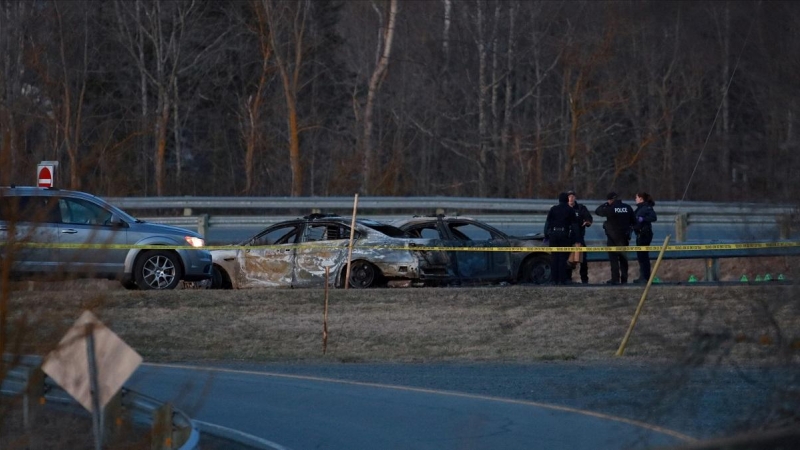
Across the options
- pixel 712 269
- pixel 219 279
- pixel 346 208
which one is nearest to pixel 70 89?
pixel 346 208

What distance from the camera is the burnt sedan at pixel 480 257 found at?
20.0m

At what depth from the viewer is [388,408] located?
11.3 m

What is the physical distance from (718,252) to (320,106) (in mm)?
25060

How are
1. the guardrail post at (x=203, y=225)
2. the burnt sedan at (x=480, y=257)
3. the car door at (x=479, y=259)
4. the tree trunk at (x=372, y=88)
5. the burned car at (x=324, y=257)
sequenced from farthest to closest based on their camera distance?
the tree trunk at (x=372, y=88), the guardrail post at (x=203, y=225), the car door at (x=479, y=259), the burnt sedan at (x=480, y=257), the burned car at (x=324, y=257)

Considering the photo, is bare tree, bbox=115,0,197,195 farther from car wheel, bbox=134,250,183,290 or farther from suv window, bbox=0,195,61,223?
suv window, bbox=0,195,61,223

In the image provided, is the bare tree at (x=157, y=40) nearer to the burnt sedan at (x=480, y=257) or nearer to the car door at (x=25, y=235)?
the burnt sedan at (x=480, y=257)

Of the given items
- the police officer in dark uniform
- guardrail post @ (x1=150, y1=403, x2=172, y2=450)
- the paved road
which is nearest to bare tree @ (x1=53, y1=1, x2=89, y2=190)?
the police officer in dark uniform

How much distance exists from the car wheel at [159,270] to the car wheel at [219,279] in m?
1.34

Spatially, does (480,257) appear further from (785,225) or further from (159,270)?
(785,225)

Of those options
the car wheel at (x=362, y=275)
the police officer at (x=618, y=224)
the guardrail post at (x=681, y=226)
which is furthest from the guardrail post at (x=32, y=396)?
the guardrail post at (x=681, y=226)

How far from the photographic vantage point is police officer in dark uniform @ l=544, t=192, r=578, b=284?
2039cm

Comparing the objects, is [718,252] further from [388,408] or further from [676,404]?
[676,404]

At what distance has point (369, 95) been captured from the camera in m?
32.9

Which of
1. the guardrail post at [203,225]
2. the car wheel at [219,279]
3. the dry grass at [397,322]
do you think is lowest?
the dry grass at [397,322]
